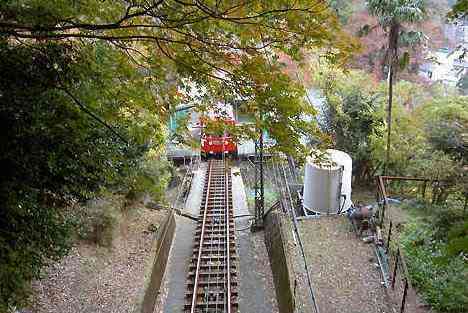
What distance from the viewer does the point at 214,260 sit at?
44.0 feet

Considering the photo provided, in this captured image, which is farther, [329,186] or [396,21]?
[329,186]

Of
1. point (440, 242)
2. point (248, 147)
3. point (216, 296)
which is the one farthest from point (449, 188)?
point (248, 147)

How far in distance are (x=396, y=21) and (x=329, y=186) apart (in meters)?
6.04

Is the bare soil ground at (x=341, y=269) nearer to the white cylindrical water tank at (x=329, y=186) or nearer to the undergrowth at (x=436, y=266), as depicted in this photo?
the undergrowth at (x=436, y=266)

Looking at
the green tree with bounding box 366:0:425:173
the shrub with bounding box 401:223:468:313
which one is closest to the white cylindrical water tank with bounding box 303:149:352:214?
the green tree with bounding box 366:0:425:173

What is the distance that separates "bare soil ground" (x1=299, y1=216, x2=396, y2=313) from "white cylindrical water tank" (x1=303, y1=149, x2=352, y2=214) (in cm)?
144

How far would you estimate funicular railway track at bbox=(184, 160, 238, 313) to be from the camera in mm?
11078

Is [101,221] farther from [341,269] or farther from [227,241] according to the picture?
[341,269]

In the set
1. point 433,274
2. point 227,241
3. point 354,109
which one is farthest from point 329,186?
point 433,274

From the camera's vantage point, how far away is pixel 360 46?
15.8ft

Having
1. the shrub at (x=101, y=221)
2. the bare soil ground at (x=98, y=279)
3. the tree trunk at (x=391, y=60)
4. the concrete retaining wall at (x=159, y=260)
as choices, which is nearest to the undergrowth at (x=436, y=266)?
the tree trunk at (x=391, y=60)

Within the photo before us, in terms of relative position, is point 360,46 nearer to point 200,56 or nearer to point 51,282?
point 200,56

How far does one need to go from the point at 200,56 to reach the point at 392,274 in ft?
25.2

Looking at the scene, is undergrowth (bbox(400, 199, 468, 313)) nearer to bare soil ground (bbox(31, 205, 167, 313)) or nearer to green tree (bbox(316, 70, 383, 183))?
green tree (bbox(316, 70, 383, 183))
